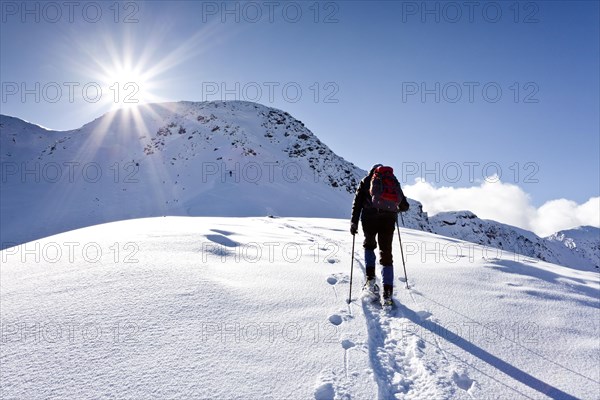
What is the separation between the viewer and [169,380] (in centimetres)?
290

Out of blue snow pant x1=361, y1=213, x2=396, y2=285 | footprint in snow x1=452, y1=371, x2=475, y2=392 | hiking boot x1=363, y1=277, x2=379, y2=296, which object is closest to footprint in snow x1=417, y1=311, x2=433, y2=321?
blue snow pant x1=361, y1=213, x2=396, y2=285

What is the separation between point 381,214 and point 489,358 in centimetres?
237

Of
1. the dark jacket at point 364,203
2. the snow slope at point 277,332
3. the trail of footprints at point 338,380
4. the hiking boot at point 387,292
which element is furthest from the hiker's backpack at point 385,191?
the trail of footprints at point 338,380

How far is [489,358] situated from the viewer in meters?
3.49

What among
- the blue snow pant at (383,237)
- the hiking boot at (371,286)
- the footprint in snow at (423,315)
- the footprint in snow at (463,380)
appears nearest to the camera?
the footprint in snow at (463,380)

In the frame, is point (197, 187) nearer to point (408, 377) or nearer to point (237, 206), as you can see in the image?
point (237, 206)

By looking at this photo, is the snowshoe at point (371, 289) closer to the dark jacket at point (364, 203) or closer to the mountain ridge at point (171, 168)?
the dark jacket at point (364, 203)

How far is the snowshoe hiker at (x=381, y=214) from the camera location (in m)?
5.00

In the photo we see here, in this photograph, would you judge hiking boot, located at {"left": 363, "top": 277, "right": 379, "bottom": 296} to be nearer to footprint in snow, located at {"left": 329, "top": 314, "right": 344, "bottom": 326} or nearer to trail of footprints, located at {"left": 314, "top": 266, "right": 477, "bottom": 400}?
trail of footprints, located at {"left": 314, "top": 266, "right": 477, "bottom": 400}

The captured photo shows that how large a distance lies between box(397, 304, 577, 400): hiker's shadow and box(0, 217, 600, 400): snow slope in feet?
0.05

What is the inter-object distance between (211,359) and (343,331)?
1634 mm

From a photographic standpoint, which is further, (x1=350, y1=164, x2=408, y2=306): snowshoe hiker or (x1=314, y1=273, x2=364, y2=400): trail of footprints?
(x1=350, y1=164, x2=408, y2=306): snowshoe hiker

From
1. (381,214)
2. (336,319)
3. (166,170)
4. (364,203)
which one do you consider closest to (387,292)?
(336,319)

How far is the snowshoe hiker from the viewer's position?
4996 millimetres
